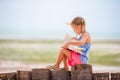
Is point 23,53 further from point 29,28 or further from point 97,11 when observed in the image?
point 97,11

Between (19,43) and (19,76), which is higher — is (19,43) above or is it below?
above

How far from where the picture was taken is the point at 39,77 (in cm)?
190

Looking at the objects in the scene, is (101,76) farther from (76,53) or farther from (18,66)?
(18,66)

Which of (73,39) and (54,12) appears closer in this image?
(73,39)

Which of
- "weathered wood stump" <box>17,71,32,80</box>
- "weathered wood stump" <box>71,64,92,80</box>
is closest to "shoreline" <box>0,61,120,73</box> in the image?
"weathered wood stump" <box>17,71,32,80</box>

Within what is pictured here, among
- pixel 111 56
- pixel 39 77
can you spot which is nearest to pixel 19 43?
Result: pixel 111 56

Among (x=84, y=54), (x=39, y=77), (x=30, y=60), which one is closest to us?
(x=39, y=77)

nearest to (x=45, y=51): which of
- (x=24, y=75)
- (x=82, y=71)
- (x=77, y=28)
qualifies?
(x=77, y=28)

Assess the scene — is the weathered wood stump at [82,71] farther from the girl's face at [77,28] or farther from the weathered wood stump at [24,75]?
the girl's face at [77,28]

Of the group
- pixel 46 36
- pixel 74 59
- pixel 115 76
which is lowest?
pixel 115 76

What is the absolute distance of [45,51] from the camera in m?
2.92

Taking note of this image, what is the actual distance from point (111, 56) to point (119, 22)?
34 cm

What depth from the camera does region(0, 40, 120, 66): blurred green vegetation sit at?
288 cm

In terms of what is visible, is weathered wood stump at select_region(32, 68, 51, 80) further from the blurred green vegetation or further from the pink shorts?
the blurred green vegetation
